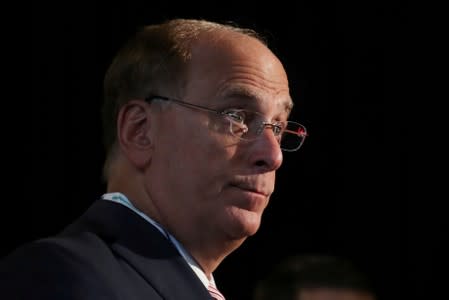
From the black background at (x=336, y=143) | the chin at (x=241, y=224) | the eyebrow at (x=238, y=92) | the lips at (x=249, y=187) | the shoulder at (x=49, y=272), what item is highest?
the eyebrow at (x=238, y=92)

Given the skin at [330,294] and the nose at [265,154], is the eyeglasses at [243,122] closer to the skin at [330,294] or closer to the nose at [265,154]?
the nose at [265,154]

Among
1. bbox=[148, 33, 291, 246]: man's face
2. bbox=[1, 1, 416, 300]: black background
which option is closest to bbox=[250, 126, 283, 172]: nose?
bbox=[148, 33, 291, 246]: man's face

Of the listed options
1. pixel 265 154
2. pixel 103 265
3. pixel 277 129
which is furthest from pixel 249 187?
pixel 103 265

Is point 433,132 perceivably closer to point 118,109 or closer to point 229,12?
point 229,12

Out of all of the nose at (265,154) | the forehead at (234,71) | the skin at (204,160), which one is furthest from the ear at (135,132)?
the nose at (265,154)

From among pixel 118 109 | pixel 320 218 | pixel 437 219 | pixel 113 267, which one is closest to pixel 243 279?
pixel 320 218

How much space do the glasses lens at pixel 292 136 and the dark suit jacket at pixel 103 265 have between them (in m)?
0.51

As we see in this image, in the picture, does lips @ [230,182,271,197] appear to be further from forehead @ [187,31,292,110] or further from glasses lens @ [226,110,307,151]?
forehead @ [187,31,292,110]

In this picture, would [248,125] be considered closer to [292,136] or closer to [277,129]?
[277,129]

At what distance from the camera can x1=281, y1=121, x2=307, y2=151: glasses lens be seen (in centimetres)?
235

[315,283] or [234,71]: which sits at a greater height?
[234,71]

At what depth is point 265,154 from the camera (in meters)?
2.11

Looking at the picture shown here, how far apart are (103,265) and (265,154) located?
0.52m

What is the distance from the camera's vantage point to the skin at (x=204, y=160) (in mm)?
2074
